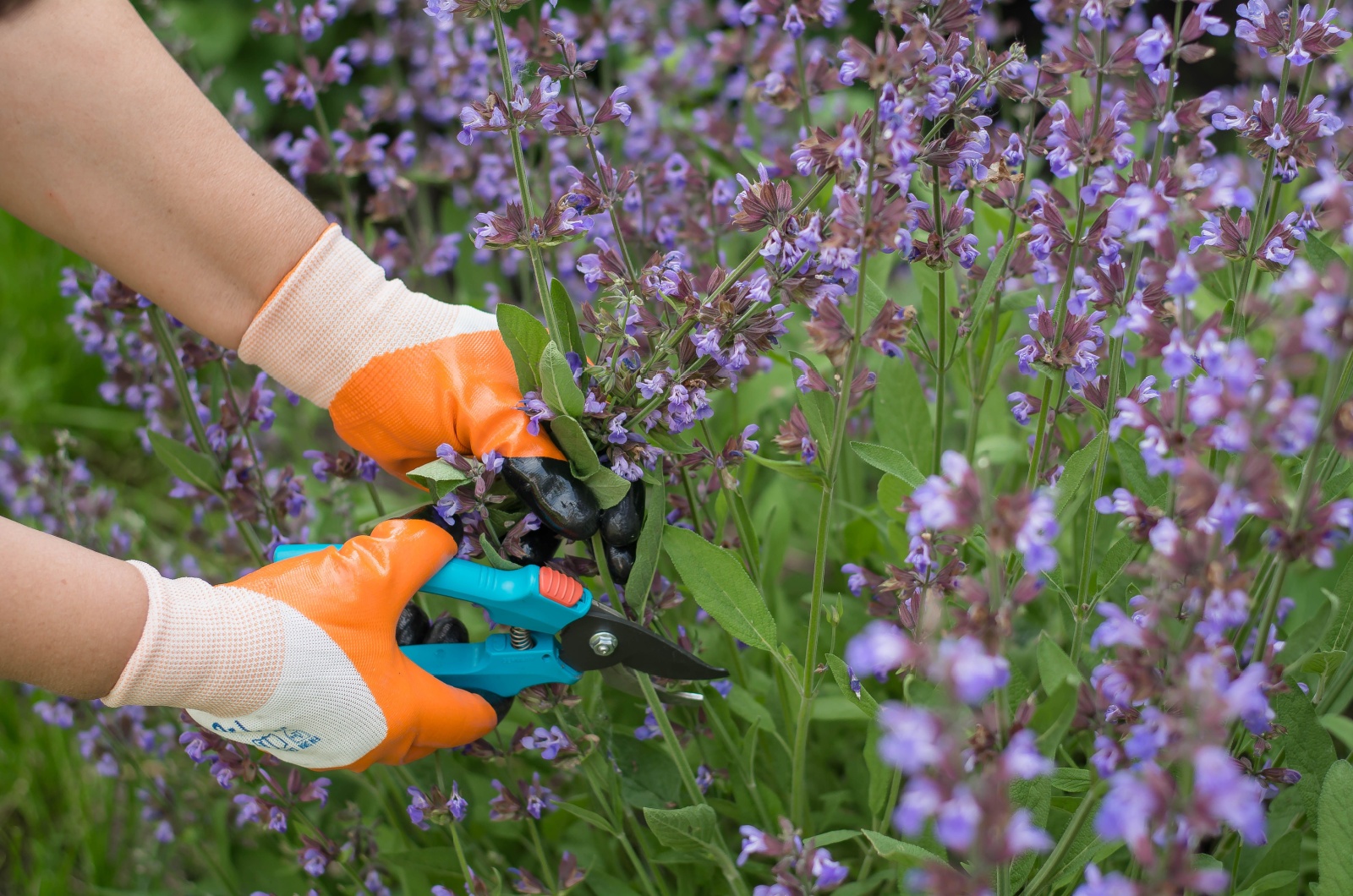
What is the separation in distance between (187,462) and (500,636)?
698 millimetres

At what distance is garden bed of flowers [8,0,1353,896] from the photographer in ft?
3.10

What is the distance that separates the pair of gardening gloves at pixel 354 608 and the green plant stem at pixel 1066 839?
699 millimetres

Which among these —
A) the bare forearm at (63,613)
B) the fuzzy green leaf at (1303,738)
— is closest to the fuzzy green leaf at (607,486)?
the bare forearm at (63,613)

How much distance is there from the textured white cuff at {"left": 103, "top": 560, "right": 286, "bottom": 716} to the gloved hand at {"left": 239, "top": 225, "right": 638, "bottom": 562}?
1.30ft

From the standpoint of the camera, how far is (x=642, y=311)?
5.02 ft

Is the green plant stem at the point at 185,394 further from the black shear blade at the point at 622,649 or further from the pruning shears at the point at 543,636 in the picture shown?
the black shear blade at the point at 622,649

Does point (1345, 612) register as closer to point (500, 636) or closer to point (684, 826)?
point (684, 826)

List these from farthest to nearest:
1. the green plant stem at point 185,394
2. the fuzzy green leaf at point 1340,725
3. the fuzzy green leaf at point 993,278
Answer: the green plant stem at point 185,394, the fuzzy green leaf at point 993,278, the fuzzy green leaf at point 1340,725

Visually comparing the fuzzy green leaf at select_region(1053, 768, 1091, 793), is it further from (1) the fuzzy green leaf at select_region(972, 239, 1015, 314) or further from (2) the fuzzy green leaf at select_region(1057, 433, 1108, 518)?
(1) the fuzzy green leaf at select_region(972, 239, 1015, 314)

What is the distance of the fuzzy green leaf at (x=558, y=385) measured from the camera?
4.55 feet

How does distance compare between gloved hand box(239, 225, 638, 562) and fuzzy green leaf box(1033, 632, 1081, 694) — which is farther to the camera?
gloved hand box(239, 225, 638, 562)

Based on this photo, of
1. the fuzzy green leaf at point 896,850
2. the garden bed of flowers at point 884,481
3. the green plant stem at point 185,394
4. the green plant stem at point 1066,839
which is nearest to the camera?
the garden bed of flowers at point 884,481

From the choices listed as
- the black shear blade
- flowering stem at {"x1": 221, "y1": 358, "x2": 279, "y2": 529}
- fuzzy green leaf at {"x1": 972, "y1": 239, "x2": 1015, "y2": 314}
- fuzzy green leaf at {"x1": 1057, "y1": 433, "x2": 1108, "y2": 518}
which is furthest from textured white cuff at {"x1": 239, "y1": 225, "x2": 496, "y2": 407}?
fuzzy green leaf at {"x1": 1057, "y1": 433, "x2": 1108, "y2": 518}

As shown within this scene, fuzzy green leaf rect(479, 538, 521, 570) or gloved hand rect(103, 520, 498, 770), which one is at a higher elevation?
fuzzy green leaf rect(479, 538, 521, 570)
